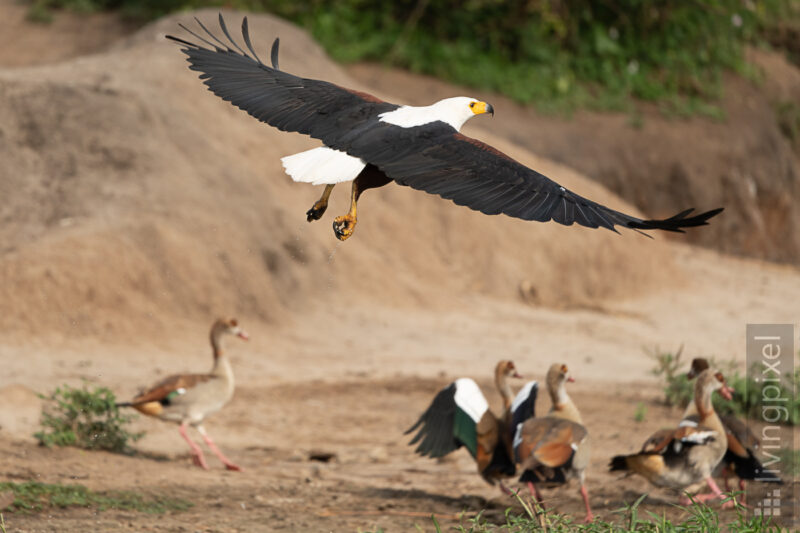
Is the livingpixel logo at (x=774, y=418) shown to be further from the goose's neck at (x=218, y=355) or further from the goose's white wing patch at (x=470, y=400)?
the goose's neck at (x=218, y=355)

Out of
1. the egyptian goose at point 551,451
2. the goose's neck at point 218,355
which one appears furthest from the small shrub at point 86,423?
the egyptian goose at point 551,451

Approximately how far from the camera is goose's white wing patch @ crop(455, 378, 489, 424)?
250 inches

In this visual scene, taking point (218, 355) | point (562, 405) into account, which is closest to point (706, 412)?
point (562, 405)

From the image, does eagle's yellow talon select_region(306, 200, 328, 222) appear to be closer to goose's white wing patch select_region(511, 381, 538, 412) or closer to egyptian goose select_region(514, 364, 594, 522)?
egyptian goose select_region(514, 364, 594, 522)

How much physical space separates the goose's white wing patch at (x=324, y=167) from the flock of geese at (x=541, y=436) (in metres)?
2.51

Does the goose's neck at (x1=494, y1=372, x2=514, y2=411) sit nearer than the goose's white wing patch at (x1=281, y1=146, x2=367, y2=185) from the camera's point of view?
No

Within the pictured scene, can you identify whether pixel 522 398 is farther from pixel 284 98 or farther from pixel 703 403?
pixel 284 98

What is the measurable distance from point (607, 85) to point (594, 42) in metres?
0.87

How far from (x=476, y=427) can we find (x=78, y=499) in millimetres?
2250

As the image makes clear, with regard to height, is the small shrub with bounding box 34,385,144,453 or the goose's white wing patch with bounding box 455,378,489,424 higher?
the goose's white wing patch with bounding box 455,378,489,424

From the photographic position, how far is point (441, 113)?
4137mm

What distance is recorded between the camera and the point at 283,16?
18.3m

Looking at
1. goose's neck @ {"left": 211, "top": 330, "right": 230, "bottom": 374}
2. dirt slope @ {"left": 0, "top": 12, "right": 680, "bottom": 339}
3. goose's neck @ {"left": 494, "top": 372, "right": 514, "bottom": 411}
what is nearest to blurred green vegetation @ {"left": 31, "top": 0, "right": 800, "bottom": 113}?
dirt slope @ {"left": 0, "top": 12, "right": 680, "bottom": 339}

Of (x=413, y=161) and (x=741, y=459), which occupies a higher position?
(x=413, y=161)
